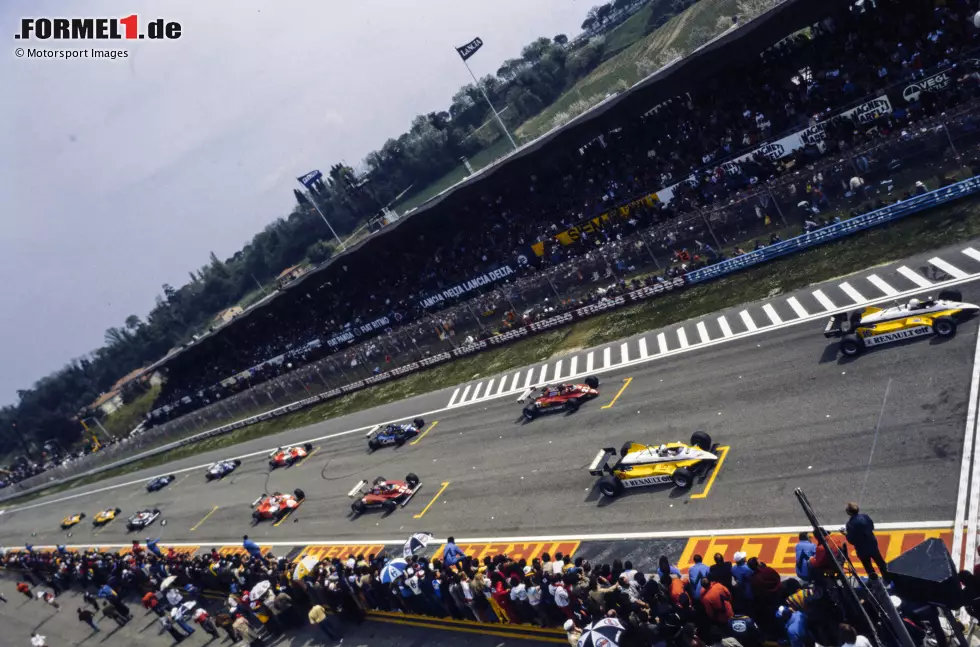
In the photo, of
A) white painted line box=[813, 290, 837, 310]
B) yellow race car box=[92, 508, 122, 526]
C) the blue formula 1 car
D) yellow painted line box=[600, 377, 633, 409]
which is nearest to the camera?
white painted line box=[813, 290, 837, 310]

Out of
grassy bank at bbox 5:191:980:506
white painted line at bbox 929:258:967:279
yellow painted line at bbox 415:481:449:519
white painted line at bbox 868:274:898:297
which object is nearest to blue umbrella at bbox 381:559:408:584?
yellow painted line at bbox 415:481:449:519

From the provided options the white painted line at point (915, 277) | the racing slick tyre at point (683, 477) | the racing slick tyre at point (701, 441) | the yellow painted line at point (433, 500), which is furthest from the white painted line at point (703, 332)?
the yellow painted line at point (433, 500)

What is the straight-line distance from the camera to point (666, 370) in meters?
31.5

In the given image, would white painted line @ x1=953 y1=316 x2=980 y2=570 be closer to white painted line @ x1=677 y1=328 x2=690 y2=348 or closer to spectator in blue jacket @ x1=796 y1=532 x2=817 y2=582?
spectator in blue jacket @ x1=796 y1=532 x2=817 y2=582

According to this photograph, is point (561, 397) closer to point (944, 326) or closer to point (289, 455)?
point (944, 326)

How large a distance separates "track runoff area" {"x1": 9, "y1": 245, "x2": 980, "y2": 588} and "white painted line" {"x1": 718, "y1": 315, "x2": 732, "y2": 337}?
218 mm

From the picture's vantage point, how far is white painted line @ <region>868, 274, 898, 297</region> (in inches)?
1083

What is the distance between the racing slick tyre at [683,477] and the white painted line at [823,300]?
11.7m

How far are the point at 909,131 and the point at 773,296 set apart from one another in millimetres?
9505

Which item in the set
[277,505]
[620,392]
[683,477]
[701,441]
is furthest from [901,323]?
[277,505]

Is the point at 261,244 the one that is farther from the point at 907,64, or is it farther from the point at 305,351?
the point at 907,64

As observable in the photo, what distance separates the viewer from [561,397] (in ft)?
107

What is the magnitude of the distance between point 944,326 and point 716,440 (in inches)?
328

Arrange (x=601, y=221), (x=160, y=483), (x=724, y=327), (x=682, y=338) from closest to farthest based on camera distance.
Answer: (x=724, y=327) < (x=682, y=338) < (x=601, y=221) < (x=160, y=483)
